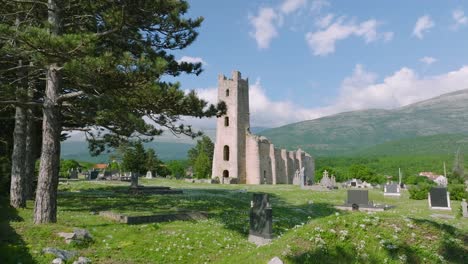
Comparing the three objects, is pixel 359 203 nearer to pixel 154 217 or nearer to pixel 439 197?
pixel 439 197

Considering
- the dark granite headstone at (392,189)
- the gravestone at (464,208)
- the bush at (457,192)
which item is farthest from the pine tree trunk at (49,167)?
the dark granite headstone at (392,189)

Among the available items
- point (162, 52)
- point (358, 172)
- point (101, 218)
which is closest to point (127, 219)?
point (101, 218)

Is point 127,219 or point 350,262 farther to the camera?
point 127,219

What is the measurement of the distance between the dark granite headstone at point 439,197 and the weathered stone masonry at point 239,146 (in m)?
29.0

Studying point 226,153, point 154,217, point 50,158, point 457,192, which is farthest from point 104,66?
point 226,153

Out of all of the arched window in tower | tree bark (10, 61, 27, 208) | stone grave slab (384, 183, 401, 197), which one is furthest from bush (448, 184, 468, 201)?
the arched window in tower

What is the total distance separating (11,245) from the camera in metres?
7.80

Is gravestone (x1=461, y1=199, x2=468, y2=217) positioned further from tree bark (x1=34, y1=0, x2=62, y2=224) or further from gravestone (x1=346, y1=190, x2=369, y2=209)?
tree bark (x1=34, y1=0, x2=62, y2=224)

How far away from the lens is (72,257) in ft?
25.3

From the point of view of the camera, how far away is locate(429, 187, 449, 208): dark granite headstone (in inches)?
800

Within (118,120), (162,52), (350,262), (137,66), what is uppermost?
(162,52)

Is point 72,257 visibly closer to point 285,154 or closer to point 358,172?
point 285,154

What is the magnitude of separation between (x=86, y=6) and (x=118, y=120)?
12.8 feet

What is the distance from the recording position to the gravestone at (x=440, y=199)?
66.5ft
